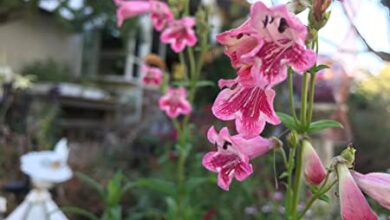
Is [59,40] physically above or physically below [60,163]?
above

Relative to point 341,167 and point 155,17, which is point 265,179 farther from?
point 341,167

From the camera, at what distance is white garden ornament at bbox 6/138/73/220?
157 cm

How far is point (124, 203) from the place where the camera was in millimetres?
3775

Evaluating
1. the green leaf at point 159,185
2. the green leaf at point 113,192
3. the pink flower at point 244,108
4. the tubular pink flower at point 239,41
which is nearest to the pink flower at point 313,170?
the pink flower at point 244,108

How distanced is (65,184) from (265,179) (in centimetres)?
151

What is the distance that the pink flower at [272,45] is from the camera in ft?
2.05

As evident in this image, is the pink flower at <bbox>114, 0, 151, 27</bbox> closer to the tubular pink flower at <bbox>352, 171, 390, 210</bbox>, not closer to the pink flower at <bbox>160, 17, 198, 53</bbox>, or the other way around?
the pink flower at <bbox>160, 17, 198, 53</bbox>

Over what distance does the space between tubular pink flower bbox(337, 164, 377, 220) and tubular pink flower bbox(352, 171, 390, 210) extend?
2 cm

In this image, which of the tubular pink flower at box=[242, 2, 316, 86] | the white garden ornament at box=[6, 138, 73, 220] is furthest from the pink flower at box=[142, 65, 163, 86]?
the tubular pink flower at box=[242, 2, 316, 86]

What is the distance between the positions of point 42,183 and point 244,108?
120cm

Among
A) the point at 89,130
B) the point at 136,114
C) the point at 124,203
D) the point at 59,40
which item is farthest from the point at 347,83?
the point at 59,40

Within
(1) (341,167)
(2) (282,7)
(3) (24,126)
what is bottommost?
(3) (24,126)

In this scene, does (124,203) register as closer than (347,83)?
No

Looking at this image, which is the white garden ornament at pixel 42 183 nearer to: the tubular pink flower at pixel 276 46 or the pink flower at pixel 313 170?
the pink flower at pixel 313 170
